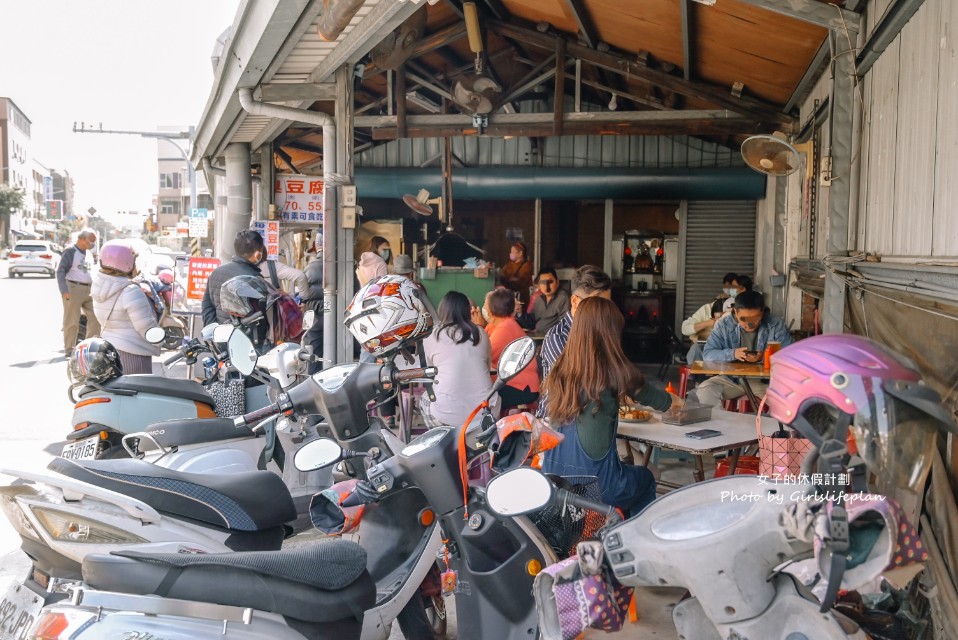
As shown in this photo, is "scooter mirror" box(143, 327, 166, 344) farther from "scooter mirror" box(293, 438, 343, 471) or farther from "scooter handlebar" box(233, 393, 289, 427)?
"scooter mirror" box(293, 438, 343, 471)

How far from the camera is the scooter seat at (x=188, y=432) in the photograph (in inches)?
158

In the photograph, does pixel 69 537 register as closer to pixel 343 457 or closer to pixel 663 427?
pixel 343 457

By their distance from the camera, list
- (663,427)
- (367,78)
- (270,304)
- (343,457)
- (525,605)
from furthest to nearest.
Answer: (367,78) → (270,304) → (663,427) → (343,457) → (525,605)

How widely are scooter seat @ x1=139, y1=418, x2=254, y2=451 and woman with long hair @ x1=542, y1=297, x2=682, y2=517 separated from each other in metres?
1.57

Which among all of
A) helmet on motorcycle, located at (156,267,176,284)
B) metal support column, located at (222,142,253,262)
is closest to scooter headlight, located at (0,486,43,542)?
metal support column, located at (222,142,253,262)

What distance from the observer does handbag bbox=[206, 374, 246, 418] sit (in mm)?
5137

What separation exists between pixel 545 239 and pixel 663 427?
9693 mm

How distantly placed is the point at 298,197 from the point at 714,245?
618 cm

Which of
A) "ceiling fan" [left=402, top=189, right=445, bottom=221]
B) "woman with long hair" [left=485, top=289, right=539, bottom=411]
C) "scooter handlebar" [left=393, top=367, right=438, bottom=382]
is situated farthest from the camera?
"ceiling fan" [left=402, top=189, right=445, bottom=221]

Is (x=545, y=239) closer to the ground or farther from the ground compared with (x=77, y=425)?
farther from the ground

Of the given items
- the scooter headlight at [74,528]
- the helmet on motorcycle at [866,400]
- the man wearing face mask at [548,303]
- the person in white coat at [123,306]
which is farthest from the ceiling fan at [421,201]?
the helmet on motorcycle at [866,400]

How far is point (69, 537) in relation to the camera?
2.53 m

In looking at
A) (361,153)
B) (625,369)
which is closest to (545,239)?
(361,153)

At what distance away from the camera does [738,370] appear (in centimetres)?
574
